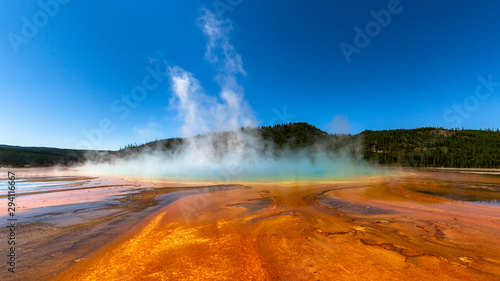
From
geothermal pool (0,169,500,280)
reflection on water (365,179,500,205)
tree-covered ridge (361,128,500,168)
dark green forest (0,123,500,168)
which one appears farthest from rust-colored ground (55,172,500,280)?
tree-covered ridge (361,128,500,168)

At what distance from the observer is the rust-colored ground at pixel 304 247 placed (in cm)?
413

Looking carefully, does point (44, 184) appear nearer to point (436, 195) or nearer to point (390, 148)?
point (436, 195)

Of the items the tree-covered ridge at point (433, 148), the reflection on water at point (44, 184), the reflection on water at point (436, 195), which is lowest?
the reflection on water at point (44, 184)

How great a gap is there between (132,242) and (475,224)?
1242 cm

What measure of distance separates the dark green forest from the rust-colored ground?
262ft

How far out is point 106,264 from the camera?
177 inches

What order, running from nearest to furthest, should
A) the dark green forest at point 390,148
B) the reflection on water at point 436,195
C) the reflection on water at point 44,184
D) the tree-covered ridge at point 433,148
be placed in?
the reflection on water at point 436,195 < the reflection on water at point 44,184 < the dark green forest at point 390,148 < the tree-covered ridge at point 433,148

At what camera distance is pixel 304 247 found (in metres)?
5.38

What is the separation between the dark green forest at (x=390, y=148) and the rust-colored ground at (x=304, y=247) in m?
80.0

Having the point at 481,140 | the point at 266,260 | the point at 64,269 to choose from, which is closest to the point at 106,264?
the point at 64,269

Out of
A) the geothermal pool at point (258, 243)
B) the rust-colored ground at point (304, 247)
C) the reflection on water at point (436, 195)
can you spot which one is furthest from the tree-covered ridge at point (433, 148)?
the rust-colored ground at point (304, 247)

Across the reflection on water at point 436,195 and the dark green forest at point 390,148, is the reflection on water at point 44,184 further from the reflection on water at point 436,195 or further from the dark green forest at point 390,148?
the dark green forest at point 390,148

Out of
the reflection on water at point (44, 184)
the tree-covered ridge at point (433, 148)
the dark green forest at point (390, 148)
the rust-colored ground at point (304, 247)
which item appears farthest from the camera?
the tree-covered ridge at point (433, 148)

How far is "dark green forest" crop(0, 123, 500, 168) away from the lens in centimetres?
7281
